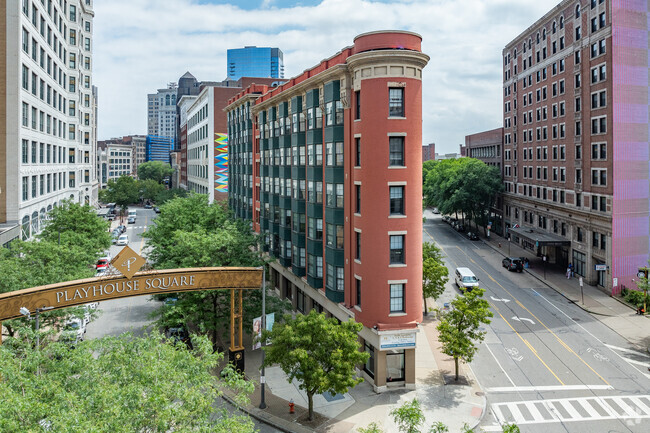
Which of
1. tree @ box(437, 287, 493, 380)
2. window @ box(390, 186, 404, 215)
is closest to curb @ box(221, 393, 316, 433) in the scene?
tree @ box(437, 287, 493, 380)

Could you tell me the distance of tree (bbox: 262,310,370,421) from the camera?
1022 inches

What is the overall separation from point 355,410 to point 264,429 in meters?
5.51

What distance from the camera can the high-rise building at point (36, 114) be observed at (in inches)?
1850

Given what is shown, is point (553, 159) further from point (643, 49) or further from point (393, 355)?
point (393, 355)


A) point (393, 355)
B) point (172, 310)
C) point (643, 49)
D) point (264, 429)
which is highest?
point (643, 49)

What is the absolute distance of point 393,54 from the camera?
31.8 meters

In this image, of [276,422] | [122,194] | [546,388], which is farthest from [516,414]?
[122,194]

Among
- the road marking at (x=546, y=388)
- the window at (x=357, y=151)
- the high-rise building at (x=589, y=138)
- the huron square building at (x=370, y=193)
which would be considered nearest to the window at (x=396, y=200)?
the huron square building at (x=370, y=193)

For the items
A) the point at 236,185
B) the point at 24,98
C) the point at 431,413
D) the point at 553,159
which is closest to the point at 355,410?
the point at 431,413

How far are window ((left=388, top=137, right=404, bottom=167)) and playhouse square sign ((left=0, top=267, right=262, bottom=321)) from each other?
1149cm

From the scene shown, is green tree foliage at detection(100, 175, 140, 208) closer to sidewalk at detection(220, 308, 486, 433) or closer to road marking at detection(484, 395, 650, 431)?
sidewalk at detection(220, 308, 486, 433)

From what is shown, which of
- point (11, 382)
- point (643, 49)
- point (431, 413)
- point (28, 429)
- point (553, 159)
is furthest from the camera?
point (553, 159)

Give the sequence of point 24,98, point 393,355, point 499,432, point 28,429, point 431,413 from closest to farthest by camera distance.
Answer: point 28,429 → point 499,432 → point 431,413 → point 393,355 → point 24,98

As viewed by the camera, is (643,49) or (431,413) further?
(643,49)
